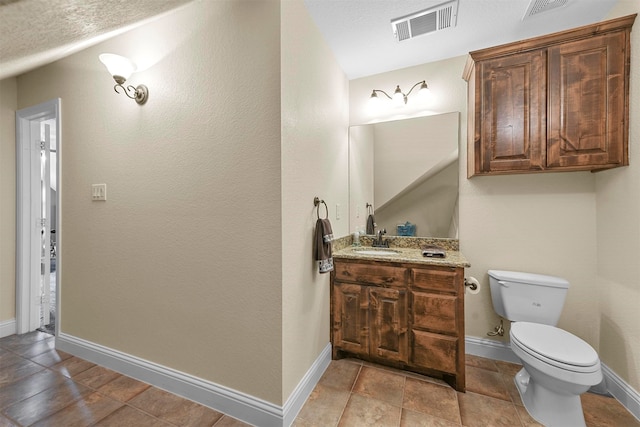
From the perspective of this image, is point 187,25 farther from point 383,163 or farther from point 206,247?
point 383,163

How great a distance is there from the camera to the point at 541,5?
5.55 ft

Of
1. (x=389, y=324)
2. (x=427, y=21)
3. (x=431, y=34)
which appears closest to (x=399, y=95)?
(x=431, y=34)

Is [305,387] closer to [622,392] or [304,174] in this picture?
[304,174]

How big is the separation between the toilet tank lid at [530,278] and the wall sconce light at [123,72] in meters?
2.86

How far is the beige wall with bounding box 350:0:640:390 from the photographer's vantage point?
63.1 inches

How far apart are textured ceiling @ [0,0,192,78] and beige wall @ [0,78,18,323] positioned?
651mm

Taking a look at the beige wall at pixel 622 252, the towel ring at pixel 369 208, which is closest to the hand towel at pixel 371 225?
the towel ring at pixel 369 208

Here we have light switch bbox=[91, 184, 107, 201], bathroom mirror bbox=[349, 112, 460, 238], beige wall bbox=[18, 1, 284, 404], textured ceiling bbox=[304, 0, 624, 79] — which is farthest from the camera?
bathroom mirror bbox=[349, 112, 460, 238]

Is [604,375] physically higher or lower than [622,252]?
lower

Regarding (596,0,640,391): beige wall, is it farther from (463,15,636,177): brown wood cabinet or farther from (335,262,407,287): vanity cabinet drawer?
(335,262,407,287): vanity cabinet drawer

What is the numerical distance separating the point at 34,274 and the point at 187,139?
2.47 metres

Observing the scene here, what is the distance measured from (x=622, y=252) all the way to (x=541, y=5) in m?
1.66

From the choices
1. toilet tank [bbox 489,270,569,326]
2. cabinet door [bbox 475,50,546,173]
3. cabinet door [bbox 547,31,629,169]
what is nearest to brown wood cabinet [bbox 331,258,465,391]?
toilet tank [bbox 489,270,569,326]

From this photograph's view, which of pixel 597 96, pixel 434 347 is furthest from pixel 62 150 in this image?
pixel 597 96
